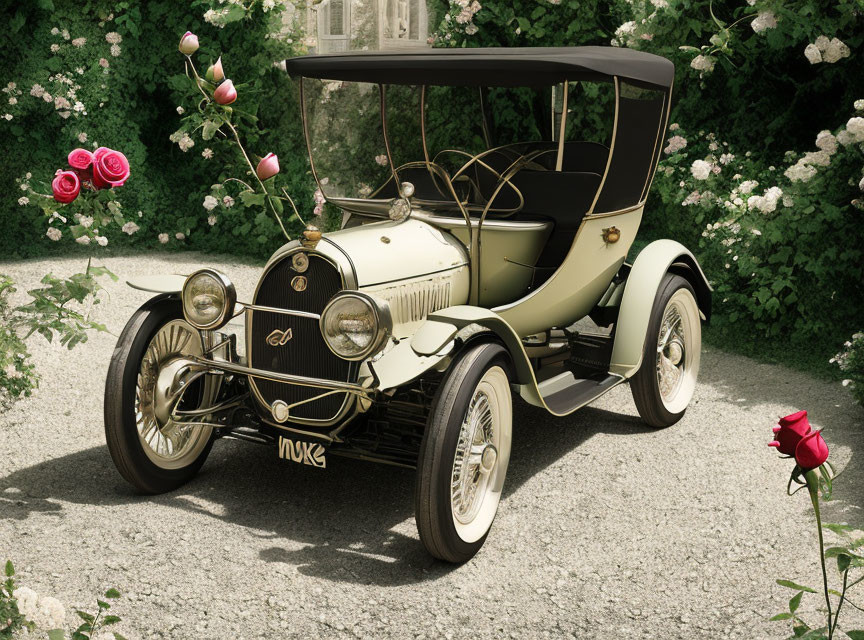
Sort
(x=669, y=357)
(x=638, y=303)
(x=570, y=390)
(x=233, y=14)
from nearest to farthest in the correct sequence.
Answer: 1. (x=570, y=390)
2. (x=638, y=303)
3. (x=669, y=357)
4. (x=233, y=14)

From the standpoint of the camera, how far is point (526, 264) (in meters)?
4.43

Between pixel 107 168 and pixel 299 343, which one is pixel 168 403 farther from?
pixel 107 168

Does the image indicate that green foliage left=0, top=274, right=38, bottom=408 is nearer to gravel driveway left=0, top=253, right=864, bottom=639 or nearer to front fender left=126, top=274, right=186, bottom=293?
gravel driveway left=0, top=253, right=864, bottom=639

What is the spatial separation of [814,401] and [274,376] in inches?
124

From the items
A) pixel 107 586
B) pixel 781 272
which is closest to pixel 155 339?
pixel 107 586

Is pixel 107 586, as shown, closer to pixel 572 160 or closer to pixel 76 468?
pixel 76 468

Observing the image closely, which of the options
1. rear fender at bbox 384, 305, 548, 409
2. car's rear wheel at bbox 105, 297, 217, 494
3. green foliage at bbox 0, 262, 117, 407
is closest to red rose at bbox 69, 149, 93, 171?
green foliage at bbox 0, 262, 117, 407

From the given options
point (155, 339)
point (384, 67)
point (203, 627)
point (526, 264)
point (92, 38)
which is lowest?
point (203, 627)

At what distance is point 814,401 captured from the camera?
533 cm

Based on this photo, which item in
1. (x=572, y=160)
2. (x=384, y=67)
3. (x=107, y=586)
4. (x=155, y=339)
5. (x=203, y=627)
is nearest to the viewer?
(x=203, y=627)

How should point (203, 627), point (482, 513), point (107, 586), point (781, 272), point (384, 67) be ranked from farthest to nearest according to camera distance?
1. point (781, 272)
2. point (384, 67)
3. point (482, 513)
4. point (107, 586)
5. point (203, 627)

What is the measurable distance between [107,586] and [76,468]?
117 centimetres

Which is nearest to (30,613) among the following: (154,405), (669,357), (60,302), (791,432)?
(154,405)

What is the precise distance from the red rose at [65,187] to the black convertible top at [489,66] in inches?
42.5
